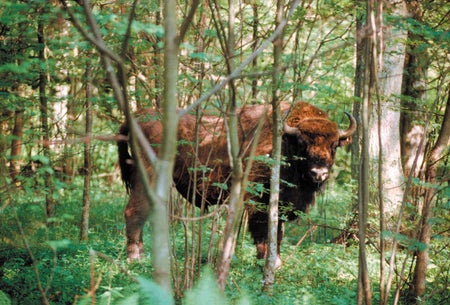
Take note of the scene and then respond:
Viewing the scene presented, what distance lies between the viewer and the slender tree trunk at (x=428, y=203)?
4.82 metres

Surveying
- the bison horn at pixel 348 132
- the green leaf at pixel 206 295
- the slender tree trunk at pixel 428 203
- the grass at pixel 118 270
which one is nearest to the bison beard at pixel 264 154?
the bison horn at pixel 348 132

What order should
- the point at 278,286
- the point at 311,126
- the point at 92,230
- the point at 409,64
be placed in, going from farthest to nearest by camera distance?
the point at 409,64 < the point at 92,230 < the point at 311,126 < the point at 278,286

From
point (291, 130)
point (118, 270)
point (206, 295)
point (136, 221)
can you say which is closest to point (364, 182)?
→ point (206, 295)

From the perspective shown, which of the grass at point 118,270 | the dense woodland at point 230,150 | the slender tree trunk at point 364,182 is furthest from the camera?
the grass at point 118,270

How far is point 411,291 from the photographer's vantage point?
5523 mm

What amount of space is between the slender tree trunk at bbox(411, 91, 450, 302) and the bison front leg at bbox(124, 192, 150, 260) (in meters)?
4.38

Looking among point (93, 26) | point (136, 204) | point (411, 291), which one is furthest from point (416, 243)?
point (136, 204)

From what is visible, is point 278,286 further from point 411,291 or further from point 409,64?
point 409,64

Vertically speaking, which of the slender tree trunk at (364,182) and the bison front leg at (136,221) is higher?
the slender tree trunk at (364,182)

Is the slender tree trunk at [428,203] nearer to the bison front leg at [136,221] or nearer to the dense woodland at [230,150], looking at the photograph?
the dense woodland at [230,150]

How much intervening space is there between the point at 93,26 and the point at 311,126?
603 centimetres

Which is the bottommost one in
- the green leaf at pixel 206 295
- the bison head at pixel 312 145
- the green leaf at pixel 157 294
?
the green leaf at pixel 206 295

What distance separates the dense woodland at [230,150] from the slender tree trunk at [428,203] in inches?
0.5

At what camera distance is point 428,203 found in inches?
187
